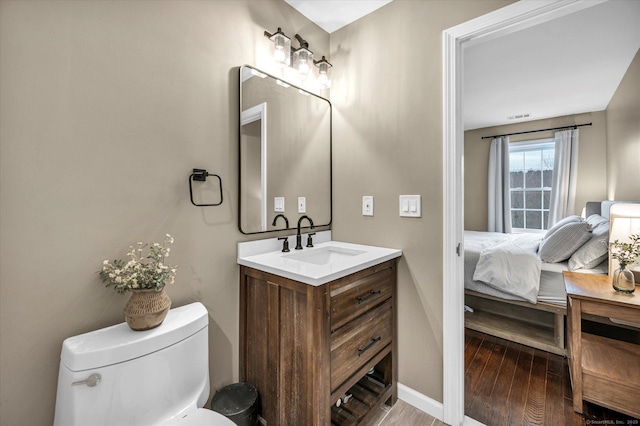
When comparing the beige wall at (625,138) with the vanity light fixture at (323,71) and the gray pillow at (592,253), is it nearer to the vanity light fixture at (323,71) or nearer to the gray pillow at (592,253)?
the gray pillow at (592,253)

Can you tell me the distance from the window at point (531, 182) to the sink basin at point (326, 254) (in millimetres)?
4560

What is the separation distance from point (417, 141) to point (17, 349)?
1.93 m

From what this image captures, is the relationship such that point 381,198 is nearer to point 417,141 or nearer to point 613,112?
point 417,141

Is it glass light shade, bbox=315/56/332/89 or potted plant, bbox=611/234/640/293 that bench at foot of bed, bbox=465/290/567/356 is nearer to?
potted plant, bbox=611/234/640/293

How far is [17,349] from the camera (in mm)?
918

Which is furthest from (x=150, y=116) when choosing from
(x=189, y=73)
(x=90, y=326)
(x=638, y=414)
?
(x=638, y=414)

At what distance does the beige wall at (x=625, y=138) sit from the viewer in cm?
258

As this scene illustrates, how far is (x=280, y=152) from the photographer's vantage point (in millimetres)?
1736

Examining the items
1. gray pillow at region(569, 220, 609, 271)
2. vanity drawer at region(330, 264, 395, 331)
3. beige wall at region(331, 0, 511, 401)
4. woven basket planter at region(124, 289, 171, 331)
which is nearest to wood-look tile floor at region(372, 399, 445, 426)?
beige wall at region(331, 0, 511, 401)

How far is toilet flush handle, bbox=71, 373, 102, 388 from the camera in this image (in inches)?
33.8

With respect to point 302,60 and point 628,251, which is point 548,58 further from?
point 302,60

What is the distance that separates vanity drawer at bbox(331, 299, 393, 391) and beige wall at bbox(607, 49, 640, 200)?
2.83 m

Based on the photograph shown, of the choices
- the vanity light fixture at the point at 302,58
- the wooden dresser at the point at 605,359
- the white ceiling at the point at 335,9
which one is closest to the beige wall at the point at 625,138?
the wooden dresser at the point at 605,359

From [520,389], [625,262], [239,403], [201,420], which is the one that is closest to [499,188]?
[625,262]
